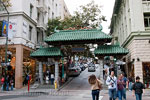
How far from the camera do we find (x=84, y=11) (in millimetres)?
34469

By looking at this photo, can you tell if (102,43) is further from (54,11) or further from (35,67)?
(54,11)

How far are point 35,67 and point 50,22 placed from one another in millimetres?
9280

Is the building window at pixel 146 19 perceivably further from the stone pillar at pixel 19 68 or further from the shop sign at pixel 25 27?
the stone pillar at pixel 19 68

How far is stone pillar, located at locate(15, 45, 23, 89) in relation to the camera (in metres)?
22.6

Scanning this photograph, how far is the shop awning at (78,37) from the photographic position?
21.1 m

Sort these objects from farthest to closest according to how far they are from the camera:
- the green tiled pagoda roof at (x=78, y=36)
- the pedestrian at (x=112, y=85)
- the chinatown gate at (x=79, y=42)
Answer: the green tiled pagoda roof at (x=78, y=36), the chinatown gate at (x=79, y=42), the pedestrian at (x=112, y=85)

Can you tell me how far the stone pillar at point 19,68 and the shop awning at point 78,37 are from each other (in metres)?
4.14

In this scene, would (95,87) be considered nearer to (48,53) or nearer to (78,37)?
(78,37)

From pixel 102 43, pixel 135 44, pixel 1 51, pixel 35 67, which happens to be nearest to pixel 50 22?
pixel 35 67

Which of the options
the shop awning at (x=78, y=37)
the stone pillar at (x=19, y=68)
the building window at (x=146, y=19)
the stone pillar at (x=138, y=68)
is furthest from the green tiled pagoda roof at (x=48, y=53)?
the building window at (x=146, y=19)

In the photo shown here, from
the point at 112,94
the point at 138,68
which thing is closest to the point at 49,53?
the point at 138,68

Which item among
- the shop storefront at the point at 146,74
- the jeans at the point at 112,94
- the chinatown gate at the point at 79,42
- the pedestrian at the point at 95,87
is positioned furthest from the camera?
the chinatown gate at the point at 79,42

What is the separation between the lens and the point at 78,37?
71.1 ft

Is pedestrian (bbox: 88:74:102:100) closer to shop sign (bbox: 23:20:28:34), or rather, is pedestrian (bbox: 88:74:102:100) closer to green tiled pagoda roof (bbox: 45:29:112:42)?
green tiled pagoda roof (bbox: 45:29:112:42)
